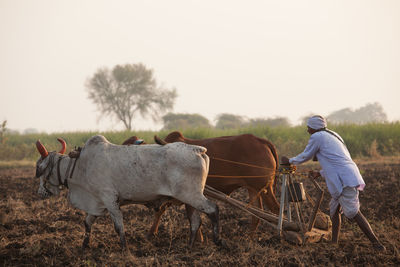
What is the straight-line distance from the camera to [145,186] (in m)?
5.24

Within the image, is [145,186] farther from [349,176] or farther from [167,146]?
[349,176]

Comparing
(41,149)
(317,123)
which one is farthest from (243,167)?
(41,149)

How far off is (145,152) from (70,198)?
4.57 feet

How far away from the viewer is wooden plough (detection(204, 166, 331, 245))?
206 inches

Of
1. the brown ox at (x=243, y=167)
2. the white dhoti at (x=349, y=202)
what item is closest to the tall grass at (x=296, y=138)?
the brown ox at (x=243, y=167)

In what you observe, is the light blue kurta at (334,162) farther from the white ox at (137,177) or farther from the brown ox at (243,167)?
the white ox at (137,177)

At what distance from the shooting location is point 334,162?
520 centimetres

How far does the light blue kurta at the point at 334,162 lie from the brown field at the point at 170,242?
2.68 feet

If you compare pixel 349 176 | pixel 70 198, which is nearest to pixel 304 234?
pixel 349 176

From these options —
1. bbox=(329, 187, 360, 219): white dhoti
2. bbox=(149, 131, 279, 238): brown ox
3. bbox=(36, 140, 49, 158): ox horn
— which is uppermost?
bbox=(36, 140, 49, 158): ox horn

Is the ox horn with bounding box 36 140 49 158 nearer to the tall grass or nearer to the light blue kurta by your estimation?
the light blue kurta

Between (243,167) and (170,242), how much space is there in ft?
5.24

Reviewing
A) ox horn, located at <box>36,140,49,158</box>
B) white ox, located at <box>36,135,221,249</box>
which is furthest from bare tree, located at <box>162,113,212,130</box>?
white ox, located at <box>36,135,221,249</box>

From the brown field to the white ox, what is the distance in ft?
1.27
